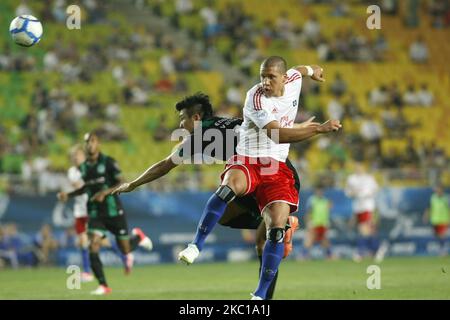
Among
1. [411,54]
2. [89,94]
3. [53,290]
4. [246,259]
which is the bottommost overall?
[53,290]

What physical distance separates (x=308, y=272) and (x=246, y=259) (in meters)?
5.90

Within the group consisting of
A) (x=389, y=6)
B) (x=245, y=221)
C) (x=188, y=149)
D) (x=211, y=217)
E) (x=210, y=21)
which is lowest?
(x=211, y=217)

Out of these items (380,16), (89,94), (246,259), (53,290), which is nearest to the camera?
(53,290)

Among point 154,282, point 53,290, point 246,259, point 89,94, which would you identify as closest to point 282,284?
point 154,282

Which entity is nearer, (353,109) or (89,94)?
(89,94)

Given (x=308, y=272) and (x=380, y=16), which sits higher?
(x=380, y=16)

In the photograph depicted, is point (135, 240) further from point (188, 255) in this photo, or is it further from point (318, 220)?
point (318, 220)

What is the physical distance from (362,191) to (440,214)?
2654mm

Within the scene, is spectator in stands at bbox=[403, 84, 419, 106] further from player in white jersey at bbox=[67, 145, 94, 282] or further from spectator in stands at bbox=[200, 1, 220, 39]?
player in white jersey at bbox=[67, 145, 94, 282]

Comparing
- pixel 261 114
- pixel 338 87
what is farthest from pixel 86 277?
pixel 338 87

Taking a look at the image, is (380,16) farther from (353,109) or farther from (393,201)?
(393,201)

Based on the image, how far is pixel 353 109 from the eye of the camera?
30.1 meters

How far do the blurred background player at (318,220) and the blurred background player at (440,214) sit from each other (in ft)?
9.00

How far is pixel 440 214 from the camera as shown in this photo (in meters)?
25.0
